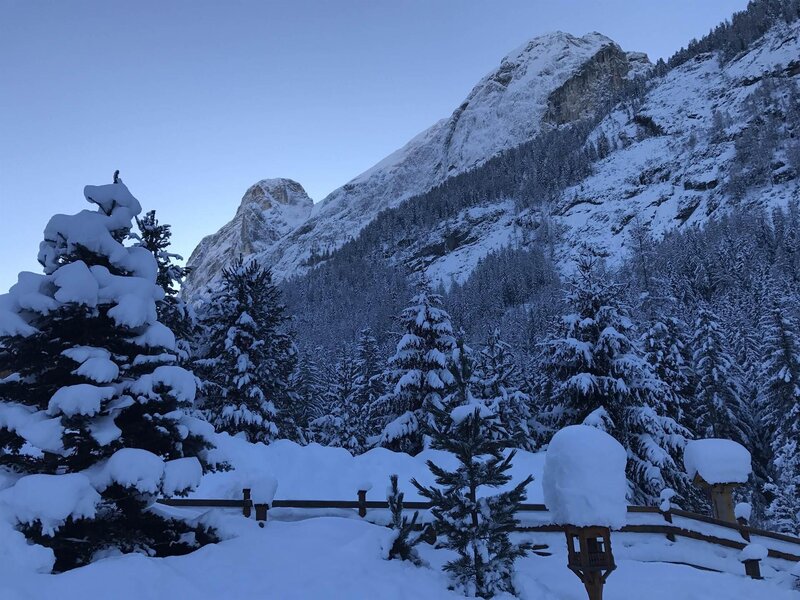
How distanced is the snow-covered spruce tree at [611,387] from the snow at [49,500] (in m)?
16.2

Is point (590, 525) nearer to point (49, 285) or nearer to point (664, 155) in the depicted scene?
point (49, 285)

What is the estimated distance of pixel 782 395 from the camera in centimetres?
3409

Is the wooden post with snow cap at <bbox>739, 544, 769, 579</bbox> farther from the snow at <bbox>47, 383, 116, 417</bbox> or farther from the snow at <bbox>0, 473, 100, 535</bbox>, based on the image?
the snow at <bbox>47, 383, 116, 417</bbox>

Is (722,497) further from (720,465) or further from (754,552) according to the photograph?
(754,552)

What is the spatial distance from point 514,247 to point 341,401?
13107 cm

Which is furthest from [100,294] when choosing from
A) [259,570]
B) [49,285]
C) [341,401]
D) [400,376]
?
[341,401]

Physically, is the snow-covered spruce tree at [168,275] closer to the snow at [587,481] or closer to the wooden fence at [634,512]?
the wooden fence at [634,512]

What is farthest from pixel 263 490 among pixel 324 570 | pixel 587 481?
pixel 587 481

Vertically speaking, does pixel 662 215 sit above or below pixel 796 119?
below

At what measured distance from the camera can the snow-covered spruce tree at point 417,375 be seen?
867 inches

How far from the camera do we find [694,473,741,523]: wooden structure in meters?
13.5

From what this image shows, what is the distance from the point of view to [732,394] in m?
37.3

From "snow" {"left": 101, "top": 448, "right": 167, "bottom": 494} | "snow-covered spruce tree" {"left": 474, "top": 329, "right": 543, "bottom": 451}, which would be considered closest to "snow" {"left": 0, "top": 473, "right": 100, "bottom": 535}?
"snow" {"left": 101, "top": 448, "right": 167, "bottom": 494}

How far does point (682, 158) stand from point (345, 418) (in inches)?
5912
